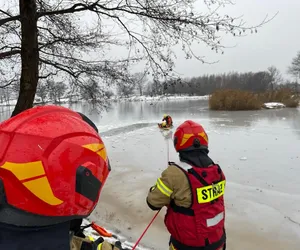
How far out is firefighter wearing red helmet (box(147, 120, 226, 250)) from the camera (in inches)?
98.0

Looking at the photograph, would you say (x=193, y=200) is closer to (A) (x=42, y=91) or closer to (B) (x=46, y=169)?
(B) (x=46, y=169)

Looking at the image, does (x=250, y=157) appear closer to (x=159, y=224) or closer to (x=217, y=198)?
(x=159, y=224)

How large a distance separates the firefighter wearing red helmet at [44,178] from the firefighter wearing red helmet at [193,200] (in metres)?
1.37

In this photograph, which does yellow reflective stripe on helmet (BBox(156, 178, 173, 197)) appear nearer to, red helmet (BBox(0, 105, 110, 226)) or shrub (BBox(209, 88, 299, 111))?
red helmet (BBox(0, 105, 110, 226))

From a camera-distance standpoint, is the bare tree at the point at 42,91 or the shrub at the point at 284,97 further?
the shrub at the point at 284,97

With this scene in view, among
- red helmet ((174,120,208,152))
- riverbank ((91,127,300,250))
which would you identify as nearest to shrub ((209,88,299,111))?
riverbank ((91,127,300,250))

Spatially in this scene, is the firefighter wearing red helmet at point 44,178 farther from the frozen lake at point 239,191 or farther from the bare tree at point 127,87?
the bare tree at point 127,87

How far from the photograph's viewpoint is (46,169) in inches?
42.3

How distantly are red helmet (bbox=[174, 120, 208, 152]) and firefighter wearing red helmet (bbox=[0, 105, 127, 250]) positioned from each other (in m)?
1.61

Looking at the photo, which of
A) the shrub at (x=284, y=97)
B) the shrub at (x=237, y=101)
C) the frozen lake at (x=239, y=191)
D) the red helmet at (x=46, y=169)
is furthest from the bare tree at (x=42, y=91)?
the shrub at (x=284, y=97)

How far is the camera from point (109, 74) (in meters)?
5.63

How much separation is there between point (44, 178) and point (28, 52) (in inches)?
126

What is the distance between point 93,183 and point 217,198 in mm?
1739

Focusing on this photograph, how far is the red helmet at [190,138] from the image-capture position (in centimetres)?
271
